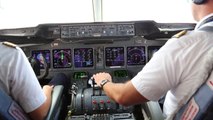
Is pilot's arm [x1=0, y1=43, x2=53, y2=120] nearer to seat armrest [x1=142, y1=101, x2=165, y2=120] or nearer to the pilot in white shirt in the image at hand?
the pilot in white shirt

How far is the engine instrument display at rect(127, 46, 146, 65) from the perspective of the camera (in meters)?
2.85

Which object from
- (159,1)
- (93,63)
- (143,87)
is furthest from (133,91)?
(159,1)

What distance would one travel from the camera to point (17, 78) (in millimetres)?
1540

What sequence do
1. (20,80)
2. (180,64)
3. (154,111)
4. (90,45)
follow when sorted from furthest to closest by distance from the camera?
(90,45)
(154,111)
(20,80)
(180,64)

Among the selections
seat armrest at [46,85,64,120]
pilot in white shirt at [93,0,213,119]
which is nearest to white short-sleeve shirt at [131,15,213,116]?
pilot in white shirt at [93,0,213,119]

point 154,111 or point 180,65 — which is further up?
point 180,65

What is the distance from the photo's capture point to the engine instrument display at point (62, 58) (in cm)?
283

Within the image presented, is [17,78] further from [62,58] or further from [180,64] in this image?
[62,58]

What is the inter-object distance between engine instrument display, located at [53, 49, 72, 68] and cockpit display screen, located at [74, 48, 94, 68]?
6 cm

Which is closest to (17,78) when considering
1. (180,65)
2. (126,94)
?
(126,94)

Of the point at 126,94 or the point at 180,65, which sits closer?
the point at 180,65

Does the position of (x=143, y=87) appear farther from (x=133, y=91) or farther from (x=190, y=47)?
(x=190, y=47)

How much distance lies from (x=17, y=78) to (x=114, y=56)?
4.62 ft

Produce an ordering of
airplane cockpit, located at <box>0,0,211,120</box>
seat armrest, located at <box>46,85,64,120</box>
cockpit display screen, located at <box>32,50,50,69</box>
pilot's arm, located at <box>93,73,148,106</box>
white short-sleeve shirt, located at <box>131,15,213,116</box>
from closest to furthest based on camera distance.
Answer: white short-sleeve shirt, located at <box>131,15,213,116</box> → pilot's arm, located at <box>93,73,148,106</box> → seat armrest, located at <box>46,85,64,120</box> → airplane cockpit, located at <box>0,0,211,120</box> → cockpit display screen, located at <box>32,50,50,69</box>
